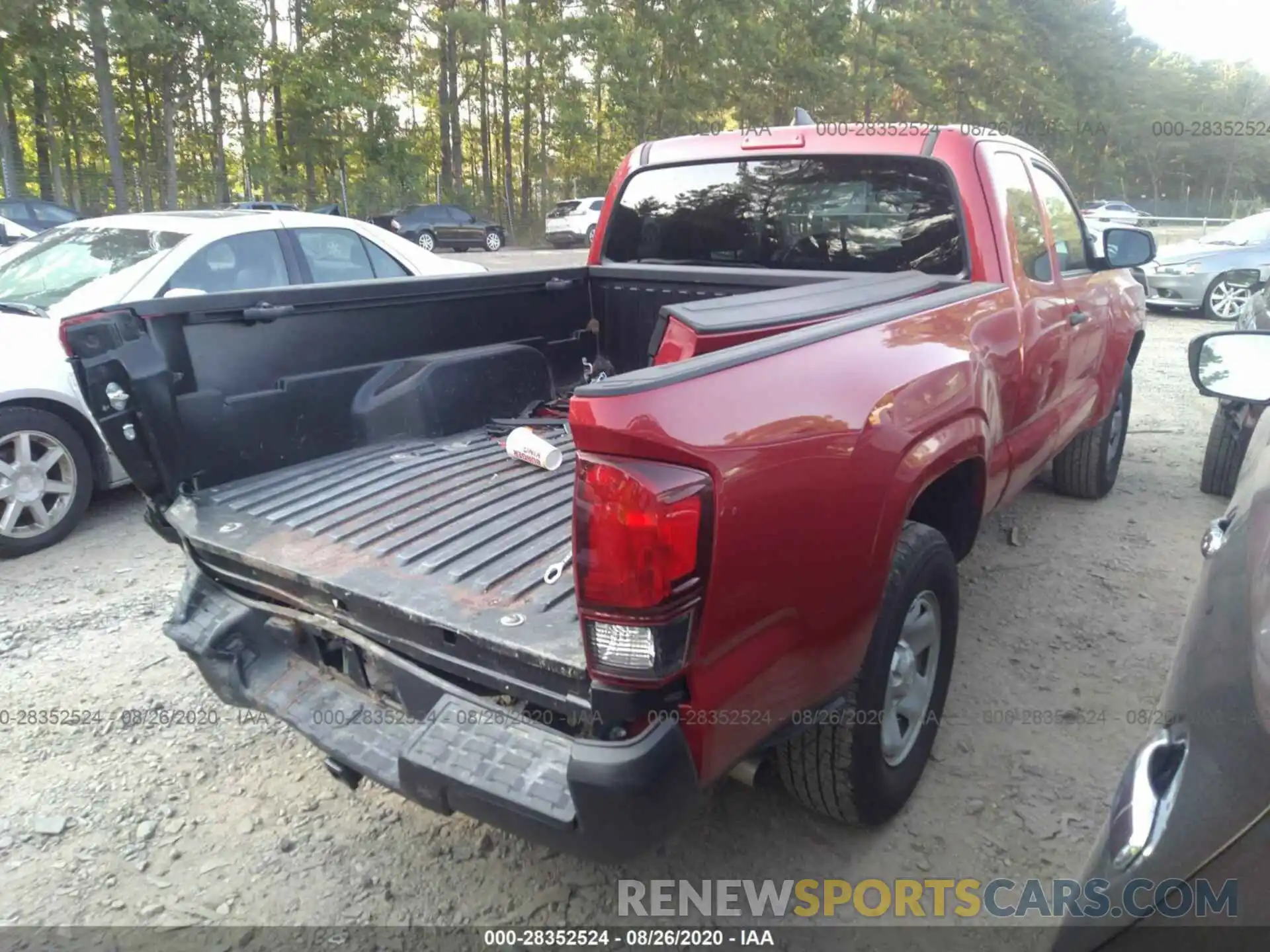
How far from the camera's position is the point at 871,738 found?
2416 mm

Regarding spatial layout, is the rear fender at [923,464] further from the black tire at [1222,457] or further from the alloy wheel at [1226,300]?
the alloy wheel at [1226,300]

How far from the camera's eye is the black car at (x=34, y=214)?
56.3 feet

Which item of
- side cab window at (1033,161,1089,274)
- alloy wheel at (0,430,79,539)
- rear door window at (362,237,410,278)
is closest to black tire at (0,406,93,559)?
alloy wheel at (0,430,79,539)

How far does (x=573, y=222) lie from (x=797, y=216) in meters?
26.1

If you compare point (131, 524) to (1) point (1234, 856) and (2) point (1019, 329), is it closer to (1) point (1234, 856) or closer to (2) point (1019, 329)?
(2) point (1019, 329)

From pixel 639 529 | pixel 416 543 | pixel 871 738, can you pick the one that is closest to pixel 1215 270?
pixel 871 738

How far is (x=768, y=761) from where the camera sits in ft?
8.23

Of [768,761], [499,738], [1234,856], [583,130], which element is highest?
→ [583,130]

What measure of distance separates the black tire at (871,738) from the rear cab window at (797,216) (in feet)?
4.32

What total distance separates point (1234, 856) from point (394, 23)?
30517 millimetres

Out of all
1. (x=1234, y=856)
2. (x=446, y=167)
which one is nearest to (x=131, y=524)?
(x=1234, y=856)

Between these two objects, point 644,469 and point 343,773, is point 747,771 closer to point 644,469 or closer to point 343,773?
point 644,469

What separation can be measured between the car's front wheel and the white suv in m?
18.9

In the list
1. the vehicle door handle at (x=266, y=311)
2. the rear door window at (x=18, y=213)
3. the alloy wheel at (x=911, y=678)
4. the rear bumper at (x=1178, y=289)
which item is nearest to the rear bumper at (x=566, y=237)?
the rear door window at (x=18, y=213)
